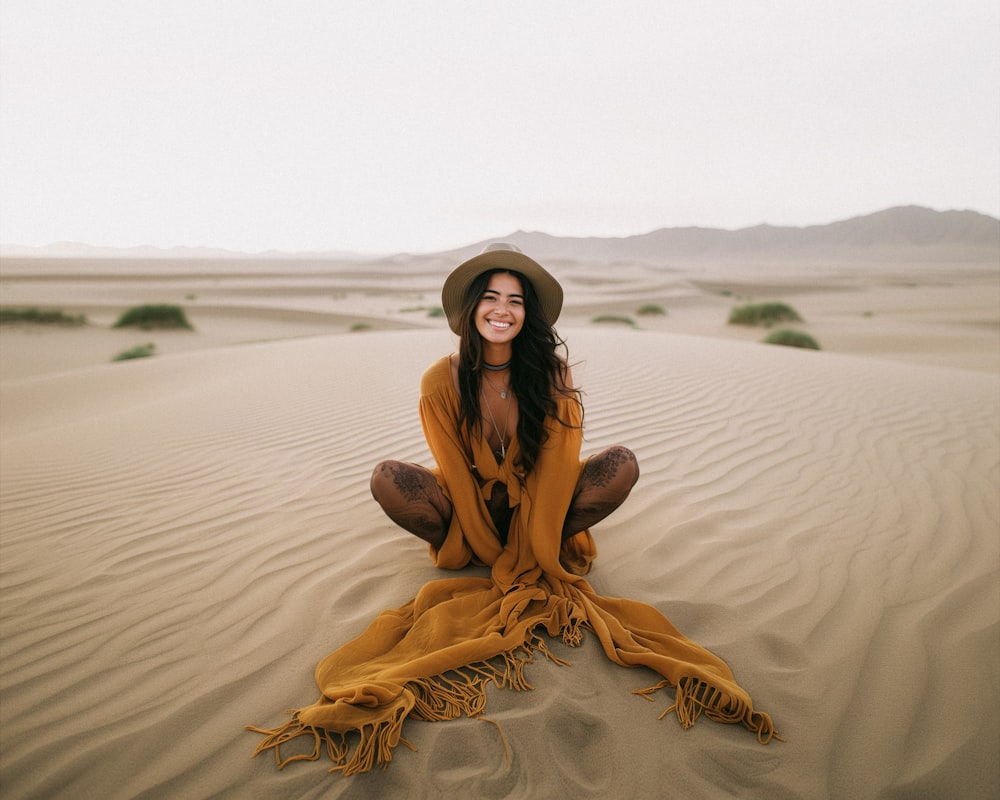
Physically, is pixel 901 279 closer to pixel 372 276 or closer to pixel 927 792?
pixel 372 276

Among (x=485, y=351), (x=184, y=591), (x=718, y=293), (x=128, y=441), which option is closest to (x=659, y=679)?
(x=485, y=351)

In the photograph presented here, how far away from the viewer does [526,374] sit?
7.71 feet

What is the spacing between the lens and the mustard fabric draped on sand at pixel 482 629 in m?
1.66

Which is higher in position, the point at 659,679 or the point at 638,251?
the point at 638,251

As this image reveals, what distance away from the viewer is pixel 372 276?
41.8 meters

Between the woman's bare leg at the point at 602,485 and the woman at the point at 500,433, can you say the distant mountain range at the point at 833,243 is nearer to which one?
the woman at the point at 500,433

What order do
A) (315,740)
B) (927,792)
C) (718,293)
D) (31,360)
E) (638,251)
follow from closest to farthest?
1. (927,792)
2. (315,740)
3. (31,360)
4. (718,293)
5. (638,251)

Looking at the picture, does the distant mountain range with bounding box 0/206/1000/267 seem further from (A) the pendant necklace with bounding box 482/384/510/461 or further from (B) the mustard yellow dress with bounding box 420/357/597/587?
(B) the mustard yellow dress with bounding box 420/357/597/587

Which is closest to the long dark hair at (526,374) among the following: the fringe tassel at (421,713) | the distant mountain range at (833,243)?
the fringe tassel at (421,713)

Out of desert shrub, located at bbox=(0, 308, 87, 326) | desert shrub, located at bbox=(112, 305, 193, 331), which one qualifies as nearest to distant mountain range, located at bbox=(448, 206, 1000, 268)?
desert shrub, located at bbox=(112, 305, 193, 331)

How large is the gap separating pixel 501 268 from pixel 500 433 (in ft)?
2.50

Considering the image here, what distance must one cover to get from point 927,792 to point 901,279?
4251 centimetres

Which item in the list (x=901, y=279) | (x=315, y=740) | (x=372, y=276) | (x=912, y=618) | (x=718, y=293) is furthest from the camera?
(x=372, y=276)

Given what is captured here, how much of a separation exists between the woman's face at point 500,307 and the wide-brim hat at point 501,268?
0.20ft
